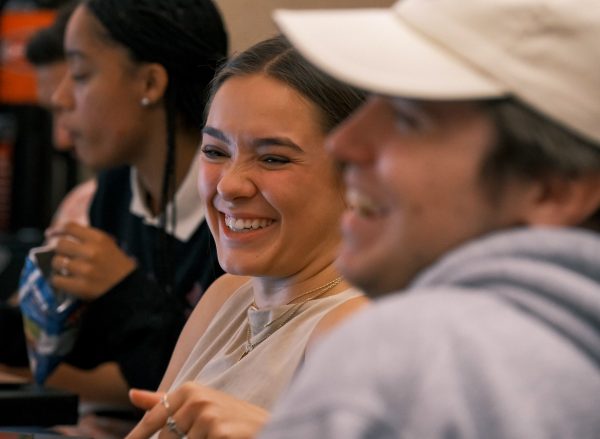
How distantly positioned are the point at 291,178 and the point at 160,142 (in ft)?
Result: 3.28

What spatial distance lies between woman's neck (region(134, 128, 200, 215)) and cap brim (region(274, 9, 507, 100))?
154 centimetres

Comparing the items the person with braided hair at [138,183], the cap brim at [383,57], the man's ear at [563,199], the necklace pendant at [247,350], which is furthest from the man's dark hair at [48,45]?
the man's ear at [563,199]

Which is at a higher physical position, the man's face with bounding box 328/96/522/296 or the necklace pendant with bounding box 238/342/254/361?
the man's face with bounding box 328/96/522/296

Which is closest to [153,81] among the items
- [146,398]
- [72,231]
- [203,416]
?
[72,231]

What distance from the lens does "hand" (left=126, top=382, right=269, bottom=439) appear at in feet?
3.86

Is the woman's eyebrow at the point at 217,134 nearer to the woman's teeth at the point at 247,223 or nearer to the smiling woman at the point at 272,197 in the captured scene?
the smiling woman at the point at 272,197

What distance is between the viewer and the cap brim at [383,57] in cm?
84

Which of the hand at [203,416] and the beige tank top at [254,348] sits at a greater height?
the hand at [203,416]

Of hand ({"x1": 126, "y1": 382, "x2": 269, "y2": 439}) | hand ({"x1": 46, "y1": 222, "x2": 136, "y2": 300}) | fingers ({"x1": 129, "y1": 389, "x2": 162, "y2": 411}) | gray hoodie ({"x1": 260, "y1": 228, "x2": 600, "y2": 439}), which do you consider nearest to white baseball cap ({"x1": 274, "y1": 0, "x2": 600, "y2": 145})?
gray hoodie ({"x1": 260, "y1": 228, "x2": 600, "y2": 439})

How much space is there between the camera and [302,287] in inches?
61.8

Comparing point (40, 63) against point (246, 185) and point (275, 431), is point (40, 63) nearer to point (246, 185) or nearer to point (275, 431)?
point (246, 185)

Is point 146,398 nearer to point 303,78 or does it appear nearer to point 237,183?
point 237,183

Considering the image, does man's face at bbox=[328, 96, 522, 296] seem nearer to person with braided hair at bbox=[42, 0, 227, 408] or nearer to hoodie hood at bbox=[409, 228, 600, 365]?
hoodie hood at bbox=[409, 228, 600, 365]

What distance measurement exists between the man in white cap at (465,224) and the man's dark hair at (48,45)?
9.90 ft
